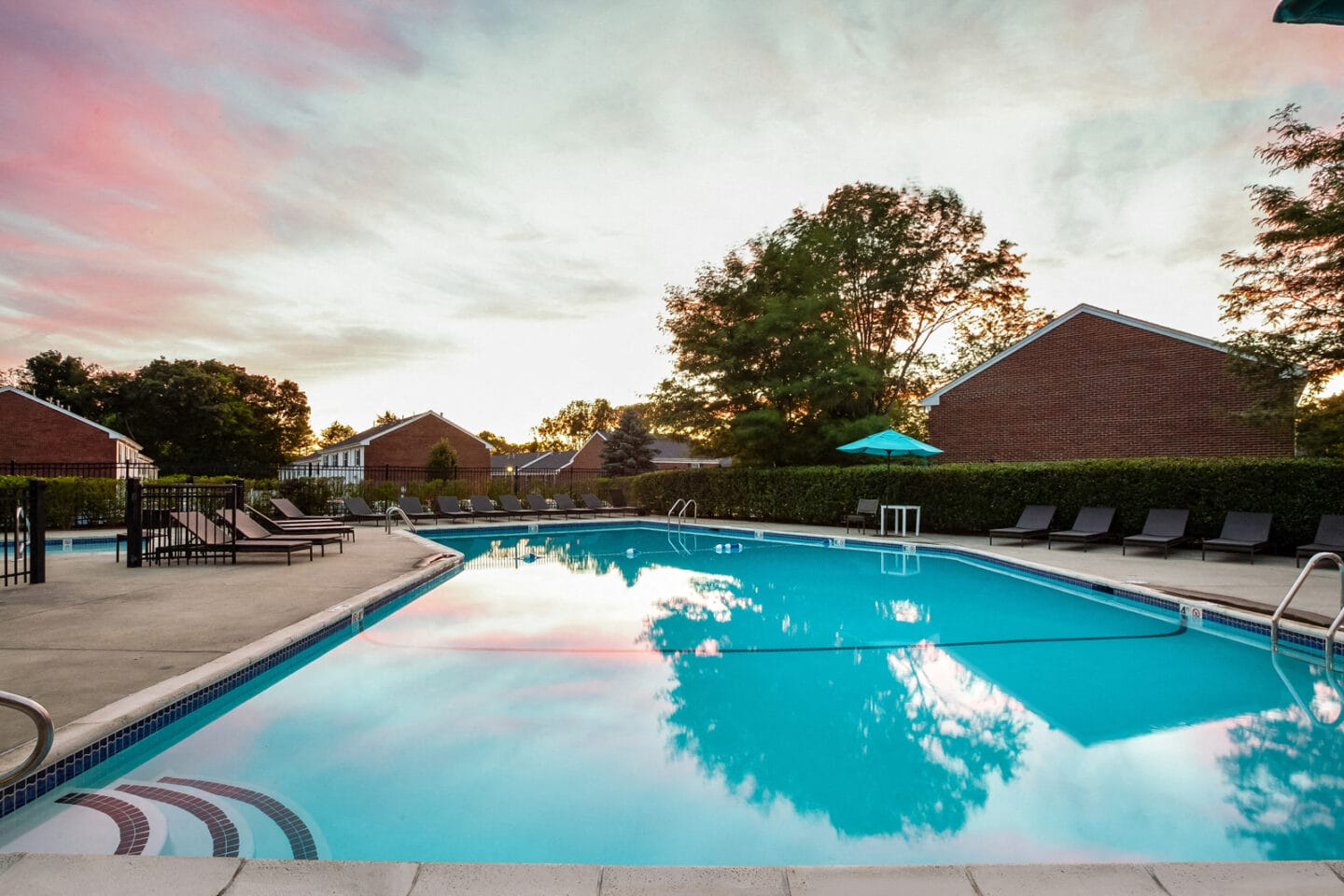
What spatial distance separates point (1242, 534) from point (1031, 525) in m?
3.30

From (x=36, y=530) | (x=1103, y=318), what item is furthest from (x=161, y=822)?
(x=1103, y=318)

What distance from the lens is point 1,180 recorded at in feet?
41.4

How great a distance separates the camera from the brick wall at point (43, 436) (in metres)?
31.2

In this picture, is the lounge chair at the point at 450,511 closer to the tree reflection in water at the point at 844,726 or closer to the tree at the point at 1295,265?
the tree reflection in water at the point at 844,726

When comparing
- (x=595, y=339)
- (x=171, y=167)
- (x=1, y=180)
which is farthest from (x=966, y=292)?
(x=1, y=180)

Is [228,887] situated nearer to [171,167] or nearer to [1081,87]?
[171,167]

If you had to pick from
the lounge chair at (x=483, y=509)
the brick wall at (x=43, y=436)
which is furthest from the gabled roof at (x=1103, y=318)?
the brick wall at (x=43, y=436)

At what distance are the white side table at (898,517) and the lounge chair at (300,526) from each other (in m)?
11.0

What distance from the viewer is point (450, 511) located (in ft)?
65.6

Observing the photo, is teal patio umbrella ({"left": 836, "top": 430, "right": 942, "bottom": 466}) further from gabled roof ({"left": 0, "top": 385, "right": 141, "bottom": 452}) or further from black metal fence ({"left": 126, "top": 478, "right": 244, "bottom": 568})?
gabled roof ({"left": 0, "top": 385, "right": 141, "bottom": 452})

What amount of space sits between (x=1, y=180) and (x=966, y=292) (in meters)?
28.0

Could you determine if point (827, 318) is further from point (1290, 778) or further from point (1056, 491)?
point (1290, 778)

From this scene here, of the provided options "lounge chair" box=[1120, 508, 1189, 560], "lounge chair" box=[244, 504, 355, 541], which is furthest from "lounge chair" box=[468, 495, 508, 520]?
"lounge chair" box=[1120, 508, 1189, 560]

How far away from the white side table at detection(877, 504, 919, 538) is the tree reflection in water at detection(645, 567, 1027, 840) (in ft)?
28.3
